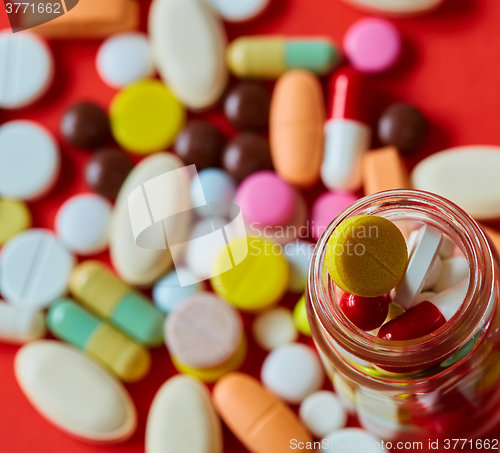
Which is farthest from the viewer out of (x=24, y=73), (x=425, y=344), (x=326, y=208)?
(x=24, y=73)

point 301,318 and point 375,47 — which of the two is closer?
point 301,318

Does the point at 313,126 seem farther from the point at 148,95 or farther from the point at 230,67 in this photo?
the point at 148,95

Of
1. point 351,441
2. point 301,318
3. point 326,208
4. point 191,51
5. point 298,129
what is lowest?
point 351,441

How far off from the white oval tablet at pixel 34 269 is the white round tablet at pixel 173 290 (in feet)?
0.52

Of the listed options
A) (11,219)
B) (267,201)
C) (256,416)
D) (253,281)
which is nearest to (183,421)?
(256,416)

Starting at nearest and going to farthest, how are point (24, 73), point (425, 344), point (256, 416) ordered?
point (425, 344), point (256, 416), point (24, 73)

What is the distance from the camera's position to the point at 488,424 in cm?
76

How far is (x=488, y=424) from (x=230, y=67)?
2.25 ft

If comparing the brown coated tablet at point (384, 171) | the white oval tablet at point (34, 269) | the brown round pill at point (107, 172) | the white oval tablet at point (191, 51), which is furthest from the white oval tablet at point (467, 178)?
the white oval tablet at point (34, 269)

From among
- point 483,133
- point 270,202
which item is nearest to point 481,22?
point 483,133

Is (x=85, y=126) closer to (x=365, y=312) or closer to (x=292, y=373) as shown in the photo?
(x=292, y=373)

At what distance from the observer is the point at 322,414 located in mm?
832

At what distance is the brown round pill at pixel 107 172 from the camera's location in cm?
94

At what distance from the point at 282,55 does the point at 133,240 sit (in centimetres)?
40
